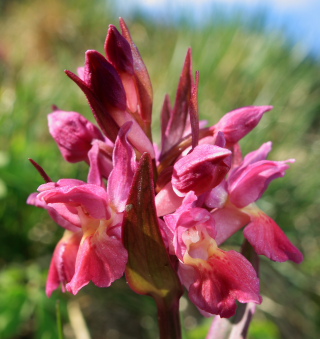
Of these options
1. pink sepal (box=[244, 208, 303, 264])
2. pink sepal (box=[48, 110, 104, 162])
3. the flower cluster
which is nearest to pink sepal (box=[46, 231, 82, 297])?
the flower cluster

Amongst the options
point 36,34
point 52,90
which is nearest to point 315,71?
point 52,90

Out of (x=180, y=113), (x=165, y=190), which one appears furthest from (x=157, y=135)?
(x=165, y=190)

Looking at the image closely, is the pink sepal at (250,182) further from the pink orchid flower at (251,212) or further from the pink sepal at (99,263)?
the pink sepal at (99,263)

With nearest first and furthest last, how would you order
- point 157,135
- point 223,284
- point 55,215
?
point 223,284 < point 55,215 < point 157,135

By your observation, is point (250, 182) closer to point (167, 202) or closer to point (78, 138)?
point (167, 202)

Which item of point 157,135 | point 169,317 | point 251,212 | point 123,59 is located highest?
point 123,59

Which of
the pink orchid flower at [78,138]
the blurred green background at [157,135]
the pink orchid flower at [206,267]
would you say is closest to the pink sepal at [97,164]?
the pink orchid flower at [78,138]
